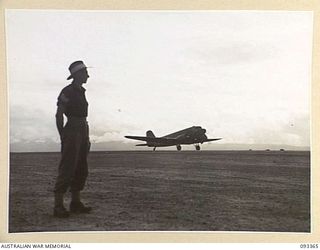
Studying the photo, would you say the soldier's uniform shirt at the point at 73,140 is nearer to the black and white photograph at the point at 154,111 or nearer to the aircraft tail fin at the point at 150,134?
the black and white photograph at the point at 154,111

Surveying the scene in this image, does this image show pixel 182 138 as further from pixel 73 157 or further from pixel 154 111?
pixel 73 157

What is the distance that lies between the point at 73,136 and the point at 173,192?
34 centimetres

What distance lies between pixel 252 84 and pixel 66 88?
1.81ft

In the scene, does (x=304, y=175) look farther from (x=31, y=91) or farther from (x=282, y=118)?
(x=31, y=91)

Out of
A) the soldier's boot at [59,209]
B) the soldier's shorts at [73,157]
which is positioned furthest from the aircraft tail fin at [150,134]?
the soldier's boot at [59,209]

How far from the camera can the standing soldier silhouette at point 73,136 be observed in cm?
192

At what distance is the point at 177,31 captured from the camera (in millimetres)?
1930

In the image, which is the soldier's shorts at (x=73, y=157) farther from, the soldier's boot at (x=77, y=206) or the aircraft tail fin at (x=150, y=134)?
the aircraft tail fin at (x=150, y=134)

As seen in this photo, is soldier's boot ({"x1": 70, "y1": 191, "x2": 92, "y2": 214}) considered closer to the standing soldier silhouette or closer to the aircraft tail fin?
the standing soldier silhouette

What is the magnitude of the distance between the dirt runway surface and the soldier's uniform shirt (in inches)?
1.1

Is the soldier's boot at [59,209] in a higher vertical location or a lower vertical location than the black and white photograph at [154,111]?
lower

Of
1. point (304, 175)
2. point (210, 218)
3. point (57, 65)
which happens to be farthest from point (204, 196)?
point (57, 65)

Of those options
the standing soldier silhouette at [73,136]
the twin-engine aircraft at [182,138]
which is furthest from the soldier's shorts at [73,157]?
the twin-engine aircraft at [182,138]

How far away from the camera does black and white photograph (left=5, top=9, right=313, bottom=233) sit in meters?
1.92
